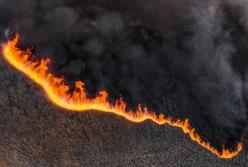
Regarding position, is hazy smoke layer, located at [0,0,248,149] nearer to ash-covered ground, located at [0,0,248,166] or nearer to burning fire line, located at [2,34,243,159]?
ash-covered ground, located at [0,0,248,166]

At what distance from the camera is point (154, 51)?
6.29m

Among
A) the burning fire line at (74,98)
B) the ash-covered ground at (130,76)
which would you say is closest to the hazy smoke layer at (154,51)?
the ash-covered ground at (130,76)

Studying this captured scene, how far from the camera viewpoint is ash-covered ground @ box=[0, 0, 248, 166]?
17.0ft

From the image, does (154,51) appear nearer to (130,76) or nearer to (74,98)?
(130,76)

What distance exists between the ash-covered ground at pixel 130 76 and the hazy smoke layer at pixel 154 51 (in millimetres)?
12

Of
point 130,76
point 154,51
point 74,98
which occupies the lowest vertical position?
point 74,98

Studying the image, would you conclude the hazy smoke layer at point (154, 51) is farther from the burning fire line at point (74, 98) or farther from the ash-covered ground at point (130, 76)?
the burning fire line at point (74, 98)

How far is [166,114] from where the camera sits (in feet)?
19.2

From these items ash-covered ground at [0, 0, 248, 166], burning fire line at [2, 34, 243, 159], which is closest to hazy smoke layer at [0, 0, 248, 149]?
ash-covered ground at [0, 0, 248, 166]

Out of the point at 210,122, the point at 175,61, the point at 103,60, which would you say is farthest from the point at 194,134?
the point at 103,60

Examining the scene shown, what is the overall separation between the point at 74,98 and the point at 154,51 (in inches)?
52.7

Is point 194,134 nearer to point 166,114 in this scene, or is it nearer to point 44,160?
point 166,114

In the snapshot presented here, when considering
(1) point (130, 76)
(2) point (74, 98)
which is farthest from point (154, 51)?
(2) point (74, 98)

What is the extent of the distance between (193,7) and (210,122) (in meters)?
1.43
